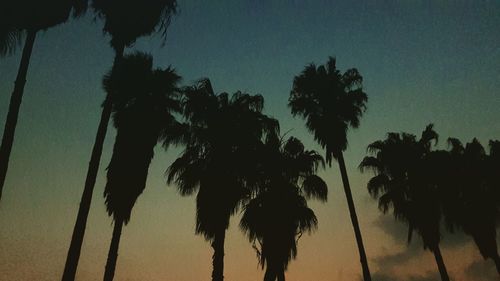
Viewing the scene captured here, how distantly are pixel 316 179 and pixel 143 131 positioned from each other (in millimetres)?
11136

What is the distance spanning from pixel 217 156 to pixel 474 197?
20.3 metres

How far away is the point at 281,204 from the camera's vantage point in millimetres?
24078

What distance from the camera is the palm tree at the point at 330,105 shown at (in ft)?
86.3

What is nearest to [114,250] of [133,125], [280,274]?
[133,125]

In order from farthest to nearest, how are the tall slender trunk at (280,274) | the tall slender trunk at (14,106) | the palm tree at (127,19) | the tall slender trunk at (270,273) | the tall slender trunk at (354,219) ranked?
the tall slender trunk at (354,219) → the tall slender trunk at (280,274) → the tall slender trunk at (270,273) → the palm tree at (127,19) → the tall slender trunk at (14,106)

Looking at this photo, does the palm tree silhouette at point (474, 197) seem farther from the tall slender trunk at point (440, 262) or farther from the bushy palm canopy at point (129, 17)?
the bushy palm canopy at point (129, 17)

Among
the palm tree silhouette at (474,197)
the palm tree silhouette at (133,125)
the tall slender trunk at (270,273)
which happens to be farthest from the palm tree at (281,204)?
the palm tree silhouette at (474,197)

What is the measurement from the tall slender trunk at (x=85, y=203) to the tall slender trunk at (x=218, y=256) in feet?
20.6

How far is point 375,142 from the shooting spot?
30531 millimetres

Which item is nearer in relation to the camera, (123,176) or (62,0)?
(62,0)

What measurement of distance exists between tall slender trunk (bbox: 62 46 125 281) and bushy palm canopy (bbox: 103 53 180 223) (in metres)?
1.64

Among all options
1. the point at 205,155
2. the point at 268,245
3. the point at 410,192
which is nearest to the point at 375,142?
the point at 410,192

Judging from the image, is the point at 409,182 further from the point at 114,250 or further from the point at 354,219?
the point at 114,250

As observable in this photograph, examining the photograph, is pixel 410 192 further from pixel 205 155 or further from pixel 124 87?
pixel 124 87
